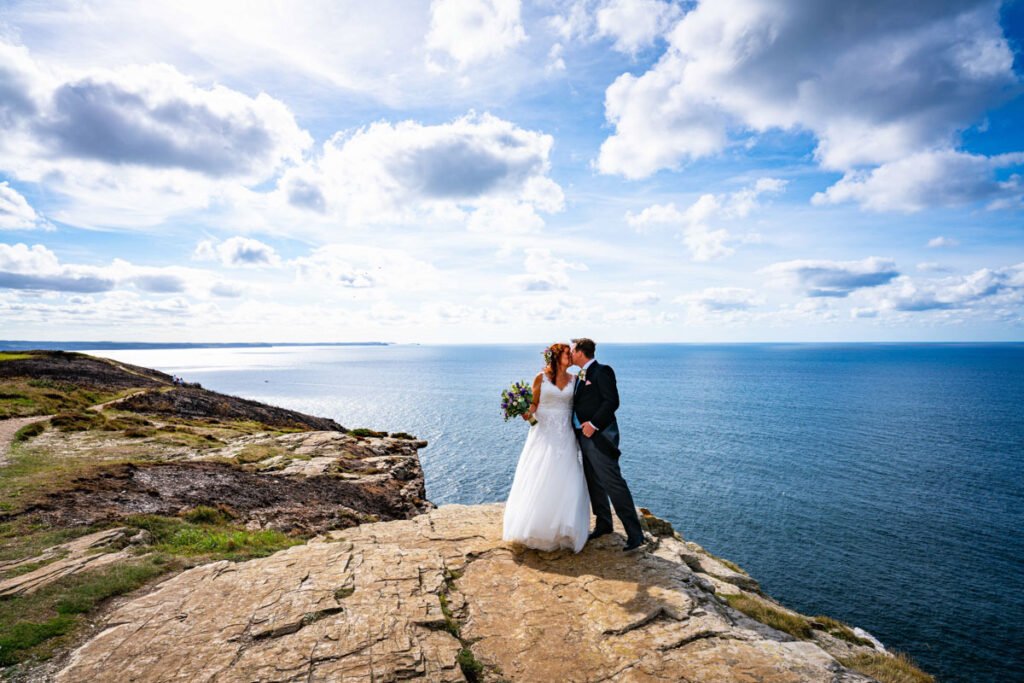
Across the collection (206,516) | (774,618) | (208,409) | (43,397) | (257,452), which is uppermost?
(43,397)

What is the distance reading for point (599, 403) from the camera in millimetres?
11000

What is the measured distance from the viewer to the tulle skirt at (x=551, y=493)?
10922mm

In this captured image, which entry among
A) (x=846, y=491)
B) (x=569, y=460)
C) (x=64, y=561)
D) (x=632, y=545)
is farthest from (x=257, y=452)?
(x=846, y=491)

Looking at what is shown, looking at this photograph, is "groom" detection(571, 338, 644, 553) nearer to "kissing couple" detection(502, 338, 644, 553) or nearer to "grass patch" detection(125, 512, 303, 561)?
"kissing couple" detection(502, 338, 644, 553)

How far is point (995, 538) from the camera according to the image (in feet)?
139

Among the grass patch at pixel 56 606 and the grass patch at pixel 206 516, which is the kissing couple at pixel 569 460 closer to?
the grass patch at pixel 56 606

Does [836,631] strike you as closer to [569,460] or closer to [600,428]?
[569,460]

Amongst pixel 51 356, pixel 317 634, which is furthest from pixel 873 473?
pixel 51 356

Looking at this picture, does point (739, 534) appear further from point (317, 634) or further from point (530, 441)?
point (317, 634)

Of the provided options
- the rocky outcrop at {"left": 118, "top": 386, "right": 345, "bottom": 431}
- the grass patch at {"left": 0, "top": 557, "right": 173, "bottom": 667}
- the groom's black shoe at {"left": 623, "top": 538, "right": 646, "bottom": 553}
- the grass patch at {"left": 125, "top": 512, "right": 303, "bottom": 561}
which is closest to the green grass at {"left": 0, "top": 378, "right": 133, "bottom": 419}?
the rocky outcrop at {"left": 118, "top": 386, "right": 345, "bottom": 431}

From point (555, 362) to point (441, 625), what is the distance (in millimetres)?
5767

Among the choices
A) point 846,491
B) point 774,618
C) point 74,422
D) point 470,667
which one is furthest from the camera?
point 846,491

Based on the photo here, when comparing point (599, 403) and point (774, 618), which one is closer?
point (599, 403)

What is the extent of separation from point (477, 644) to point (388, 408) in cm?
11570
